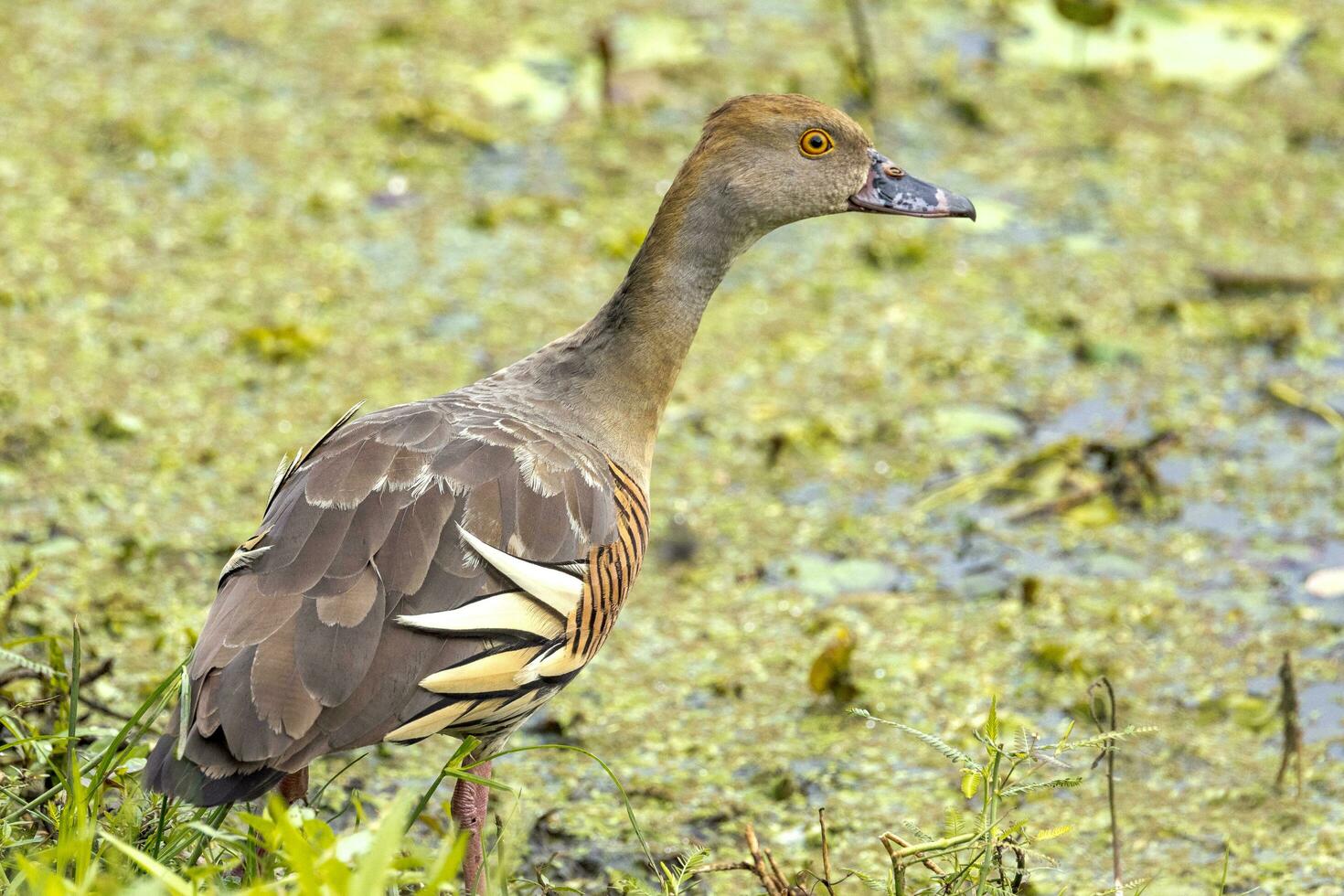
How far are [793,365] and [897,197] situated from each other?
1.94 m

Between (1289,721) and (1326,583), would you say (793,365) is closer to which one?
(1326,583)

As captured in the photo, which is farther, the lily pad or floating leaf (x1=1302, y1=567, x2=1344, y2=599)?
the lily pad

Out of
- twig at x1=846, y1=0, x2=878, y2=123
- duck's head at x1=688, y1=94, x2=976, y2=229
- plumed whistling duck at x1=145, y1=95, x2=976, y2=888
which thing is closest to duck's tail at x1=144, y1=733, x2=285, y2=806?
plumed whistling duck at x1=145, y1=95, x2=976, y2=888

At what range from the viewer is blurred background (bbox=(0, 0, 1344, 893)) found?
4.21 metres

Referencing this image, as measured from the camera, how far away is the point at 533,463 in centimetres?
342

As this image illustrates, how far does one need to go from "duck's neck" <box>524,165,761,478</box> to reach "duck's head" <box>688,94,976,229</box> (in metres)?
0.06

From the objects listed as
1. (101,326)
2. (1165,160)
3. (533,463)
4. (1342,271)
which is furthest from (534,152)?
(533,463)

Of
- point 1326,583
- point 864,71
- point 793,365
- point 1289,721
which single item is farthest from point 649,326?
point 864,71

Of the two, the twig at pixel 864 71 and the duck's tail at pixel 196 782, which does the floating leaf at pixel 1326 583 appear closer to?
the twig at pixel 864 71

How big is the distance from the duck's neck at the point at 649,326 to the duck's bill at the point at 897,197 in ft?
1.07

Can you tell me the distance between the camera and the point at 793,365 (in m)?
5.88

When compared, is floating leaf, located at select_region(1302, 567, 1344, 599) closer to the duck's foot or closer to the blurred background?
the blurred background

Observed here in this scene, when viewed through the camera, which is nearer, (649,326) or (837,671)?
(649,326)

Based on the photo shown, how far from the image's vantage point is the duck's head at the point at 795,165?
3801 millimetres
